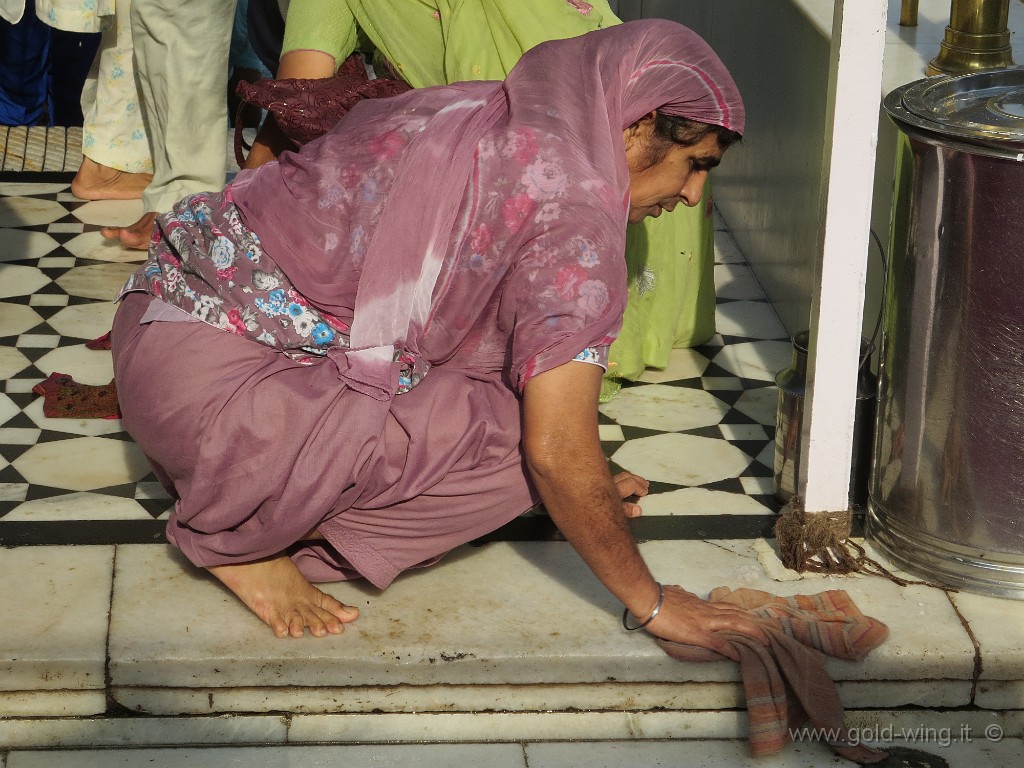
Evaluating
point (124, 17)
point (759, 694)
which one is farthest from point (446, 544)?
point (124, 17)

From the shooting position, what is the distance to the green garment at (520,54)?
3611 mm

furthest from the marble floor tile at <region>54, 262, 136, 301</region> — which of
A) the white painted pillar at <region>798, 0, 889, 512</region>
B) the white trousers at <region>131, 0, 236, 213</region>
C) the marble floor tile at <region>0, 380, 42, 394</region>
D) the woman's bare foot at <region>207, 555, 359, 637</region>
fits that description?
the white painted pillar at <region>798, 0, 889, 512</region>

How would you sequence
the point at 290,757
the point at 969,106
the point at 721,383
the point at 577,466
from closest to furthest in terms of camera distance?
the point at 577,466 < the point at 290,757 < the point at 969,106 < the point at 721,383

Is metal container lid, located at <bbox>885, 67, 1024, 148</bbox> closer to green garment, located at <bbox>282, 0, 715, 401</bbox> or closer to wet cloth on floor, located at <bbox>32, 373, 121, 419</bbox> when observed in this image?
green garment, located at <bbox>282, 0, 715, 401</bbox>

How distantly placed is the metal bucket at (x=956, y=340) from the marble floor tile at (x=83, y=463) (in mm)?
1755

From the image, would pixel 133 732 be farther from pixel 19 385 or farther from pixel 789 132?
pixel 789 132

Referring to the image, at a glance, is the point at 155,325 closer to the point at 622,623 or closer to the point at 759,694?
the point at 622,623

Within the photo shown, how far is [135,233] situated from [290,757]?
2.73 meters

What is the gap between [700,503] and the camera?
11.0 ft

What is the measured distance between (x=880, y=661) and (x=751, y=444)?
99 cm

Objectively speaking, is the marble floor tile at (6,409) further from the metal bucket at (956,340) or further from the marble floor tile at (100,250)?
the metal bucket at (956,340)

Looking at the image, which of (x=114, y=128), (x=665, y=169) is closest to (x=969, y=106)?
(x=665, y=169)

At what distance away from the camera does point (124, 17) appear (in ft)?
17.1

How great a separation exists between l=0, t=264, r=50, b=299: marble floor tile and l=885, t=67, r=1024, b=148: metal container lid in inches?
114
